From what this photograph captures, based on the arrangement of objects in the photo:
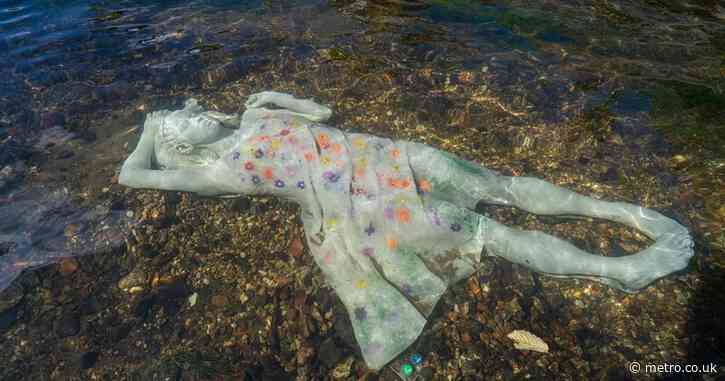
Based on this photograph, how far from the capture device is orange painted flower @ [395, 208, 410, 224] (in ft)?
12.1

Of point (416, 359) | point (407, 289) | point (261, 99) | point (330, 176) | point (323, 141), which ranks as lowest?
point (416, 359)

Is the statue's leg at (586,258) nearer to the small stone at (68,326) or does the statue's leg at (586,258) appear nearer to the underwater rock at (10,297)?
the small stone at (68,326)

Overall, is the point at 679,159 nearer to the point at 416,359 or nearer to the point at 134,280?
the point at 416,359

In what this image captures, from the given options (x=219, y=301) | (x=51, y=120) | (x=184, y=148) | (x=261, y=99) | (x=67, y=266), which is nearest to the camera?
(x=219, y=301)

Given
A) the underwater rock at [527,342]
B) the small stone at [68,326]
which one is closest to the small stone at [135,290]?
the small stone at [68,326]

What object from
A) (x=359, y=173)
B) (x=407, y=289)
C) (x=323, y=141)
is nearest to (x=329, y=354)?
(x=407, y=289)

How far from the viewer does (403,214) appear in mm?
3705

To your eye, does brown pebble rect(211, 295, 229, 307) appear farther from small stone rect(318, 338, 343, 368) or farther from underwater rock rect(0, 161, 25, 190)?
underwater rock rect(0, 161, 25, 190)

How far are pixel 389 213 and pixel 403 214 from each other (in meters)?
0.14

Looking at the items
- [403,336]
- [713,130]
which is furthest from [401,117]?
[713,130]

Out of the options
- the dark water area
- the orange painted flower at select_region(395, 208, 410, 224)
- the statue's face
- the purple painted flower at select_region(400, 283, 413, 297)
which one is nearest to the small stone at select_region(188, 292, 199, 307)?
the dark water area

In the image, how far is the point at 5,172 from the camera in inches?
214

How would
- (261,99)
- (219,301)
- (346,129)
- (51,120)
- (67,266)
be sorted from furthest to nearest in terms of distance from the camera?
(51,120) < (346,129) < (261,99) < (67,266) < (219,301)

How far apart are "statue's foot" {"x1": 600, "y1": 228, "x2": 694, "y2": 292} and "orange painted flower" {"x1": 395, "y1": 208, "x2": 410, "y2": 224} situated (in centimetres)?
193
